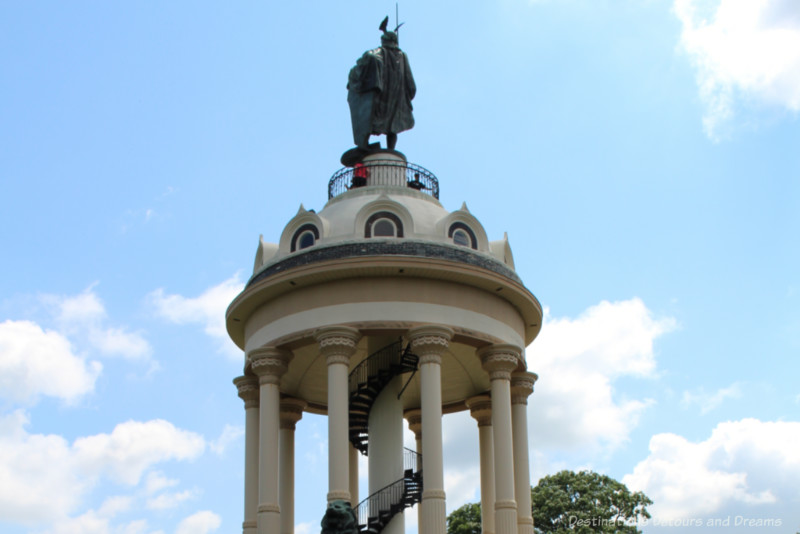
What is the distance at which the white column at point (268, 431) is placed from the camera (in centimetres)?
4094

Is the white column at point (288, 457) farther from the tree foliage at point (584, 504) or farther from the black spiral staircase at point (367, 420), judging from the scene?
the tree foliage at point (584, 504)

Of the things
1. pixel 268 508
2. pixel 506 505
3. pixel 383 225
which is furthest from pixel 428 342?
pixel 268 508

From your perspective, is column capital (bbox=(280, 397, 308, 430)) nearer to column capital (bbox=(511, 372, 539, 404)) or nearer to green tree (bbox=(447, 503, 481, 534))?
column capital (bbox=(511, 372, 539, 404))

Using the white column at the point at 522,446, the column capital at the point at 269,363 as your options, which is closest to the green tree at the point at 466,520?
the white column at the point at 522,446

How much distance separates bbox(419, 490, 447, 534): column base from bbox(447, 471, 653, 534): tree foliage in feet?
75.3

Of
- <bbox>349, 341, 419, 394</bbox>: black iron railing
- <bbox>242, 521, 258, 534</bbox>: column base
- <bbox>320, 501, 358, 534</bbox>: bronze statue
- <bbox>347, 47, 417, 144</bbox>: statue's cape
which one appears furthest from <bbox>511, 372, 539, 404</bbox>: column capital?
<bbox>320, 501, 358, 534</bbox>: bronze statue

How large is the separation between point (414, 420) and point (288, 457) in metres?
6.71

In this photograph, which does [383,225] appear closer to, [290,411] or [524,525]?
[290,411]

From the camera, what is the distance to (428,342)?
4069 centimetres

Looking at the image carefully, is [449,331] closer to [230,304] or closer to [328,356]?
[328,356]

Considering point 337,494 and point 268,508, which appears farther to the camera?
point 268,508

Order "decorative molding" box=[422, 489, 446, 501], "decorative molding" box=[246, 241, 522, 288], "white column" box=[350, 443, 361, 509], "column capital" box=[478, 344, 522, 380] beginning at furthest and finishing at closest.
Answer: "white column" box=[350, 443, 361, 509] → "column capital" box=[478, 344, 522, 380] → "decorative molding" box=[246, 241, 522, 288] → "decorative molding" box=[422, 489, 446, 501]

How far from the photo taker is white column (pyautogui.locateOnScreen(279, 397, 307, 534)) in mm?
46031

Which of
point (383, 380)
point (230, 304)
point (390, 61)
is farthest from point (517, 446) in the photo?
point (390, 61)
